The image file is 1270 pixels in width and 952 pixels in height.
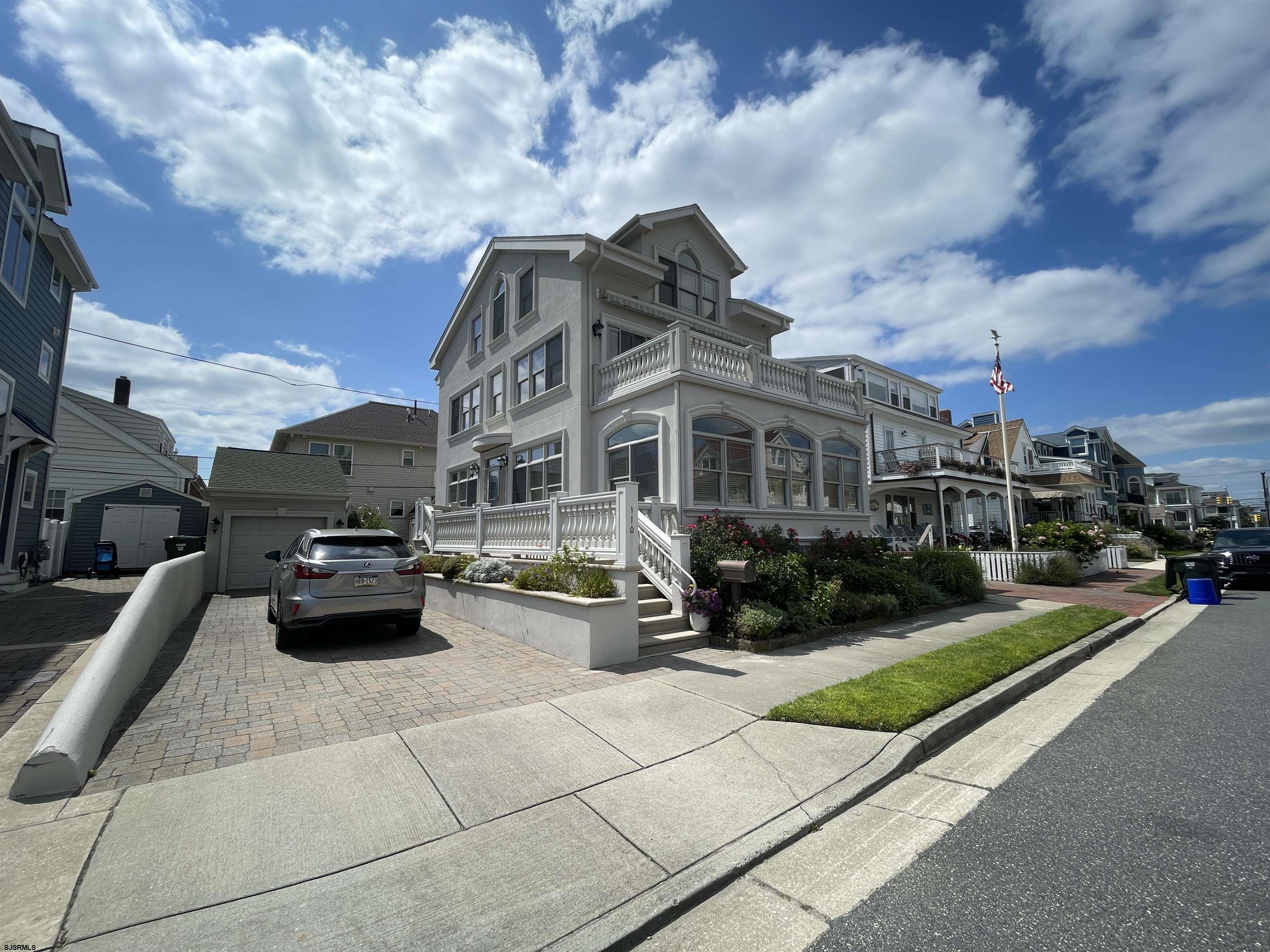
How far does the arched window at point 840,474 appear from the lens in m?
15.8

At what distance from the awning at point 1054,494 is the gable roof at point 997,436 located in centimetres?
289

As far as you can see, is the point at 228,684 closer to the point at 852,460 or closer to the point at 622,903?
the point at 622,903

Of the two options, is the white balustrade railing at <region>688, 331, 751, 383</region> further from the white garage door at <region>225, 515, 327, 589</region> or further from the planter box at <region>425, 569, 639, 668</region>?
the white garage door at <region>225, 515, 327, 589</region>

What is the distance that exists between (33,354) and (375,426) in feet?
61.2

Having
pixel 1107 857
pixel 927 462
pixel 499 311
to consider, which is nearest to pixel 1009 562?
pixel 927 462

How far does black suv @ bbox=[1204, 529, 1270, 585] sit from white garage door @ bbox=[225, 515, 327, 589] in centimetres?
2602

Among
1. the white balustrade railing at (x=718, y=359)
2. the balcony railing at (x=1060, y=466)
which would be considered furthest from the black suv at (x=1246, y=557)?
the balcony railing at (x=1060, y=466)

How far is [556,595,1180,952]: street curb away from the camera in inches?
102

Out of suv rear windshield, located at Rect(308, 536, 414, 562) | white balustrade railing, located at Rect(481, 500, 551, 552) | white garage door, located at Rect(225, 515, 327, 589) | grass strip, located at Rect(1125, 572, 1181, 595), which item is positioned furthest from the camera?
white garage door, located at Rect(225, 515, 327, 589)

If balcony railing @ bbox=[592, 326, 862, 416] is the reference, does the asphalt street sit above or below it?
below

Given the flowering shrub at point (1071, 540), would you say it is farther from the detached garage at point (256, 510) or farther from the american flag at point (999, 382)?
the detached garage at point (256, 510)

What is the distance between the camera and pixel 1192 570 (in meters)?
13.6

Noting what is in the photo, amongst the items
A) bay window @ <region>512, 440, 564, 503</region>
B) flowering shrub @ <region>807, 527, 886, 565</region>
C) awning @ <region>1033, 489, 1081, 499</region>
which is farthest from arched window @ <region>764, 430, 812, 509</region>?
awning @ <region>1033, 489, 1081, 499</region>

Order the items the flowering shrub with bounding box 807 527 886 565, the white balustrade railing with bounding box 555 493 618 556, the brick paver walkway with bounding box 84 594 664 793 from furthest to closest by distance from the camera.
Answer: the flowering shrub with bounding box 807 527 886 565 → the white balustrade railing with bounding box 555 493 618 556 → the brick paver walkway with bounding box 84 594 664 793
